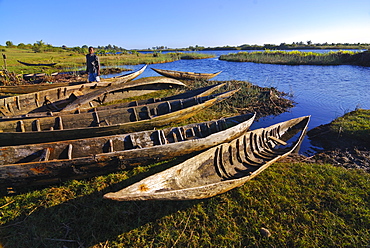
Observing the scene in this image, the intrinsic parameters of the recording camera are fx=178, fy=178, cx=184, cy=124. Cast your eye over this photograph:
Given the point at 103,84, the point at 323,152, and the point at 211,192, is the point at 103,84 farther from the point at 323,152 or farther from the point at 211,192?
the point at 323,152

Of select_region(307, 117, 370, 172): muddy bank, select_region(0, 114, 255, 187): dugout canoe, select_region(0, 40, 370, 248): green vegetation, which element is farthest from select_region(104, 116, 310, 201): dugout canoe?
select_region(307, 117, 370, 172): muddy bank

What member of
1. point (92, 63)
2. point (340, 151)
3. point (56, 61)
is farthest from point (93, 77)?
point (56, 61)

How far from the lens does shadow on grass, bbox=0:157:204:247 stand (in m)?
Result: 3.54

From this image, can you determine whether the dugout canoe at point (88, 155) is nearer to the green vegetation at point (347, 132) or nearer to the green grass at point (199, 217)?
the green grass at point (199, 217)

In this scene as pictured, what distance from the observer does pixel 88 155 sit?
5316 mm

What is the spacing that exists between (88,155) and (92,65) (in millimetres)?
8111


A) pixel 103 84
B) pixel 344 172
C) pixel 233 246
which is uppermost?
pixel 103 84

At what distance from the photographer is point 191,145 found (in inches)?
230

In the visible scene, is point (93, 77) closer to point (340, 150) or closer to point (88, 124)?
point (88, 124)

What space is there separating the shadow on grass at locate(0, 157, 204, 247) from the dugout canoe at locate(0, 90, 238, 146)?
2348 millimetres

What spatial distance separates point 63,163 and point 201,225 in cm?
358

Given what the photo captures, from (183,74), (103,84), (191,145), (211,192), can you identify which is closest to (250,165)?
(191,145)

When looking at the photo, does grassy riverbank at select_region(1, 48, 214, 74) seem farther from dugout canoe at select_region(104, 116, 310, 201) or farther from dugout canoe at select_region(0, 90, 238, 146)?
dugout canoe at select_region(104, 116, 310, 201)

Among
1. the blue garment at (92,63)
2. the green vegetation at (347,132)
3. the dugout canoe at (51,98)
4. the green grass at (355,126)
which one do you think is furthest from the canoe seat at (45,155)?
the green grass at (355,126)
